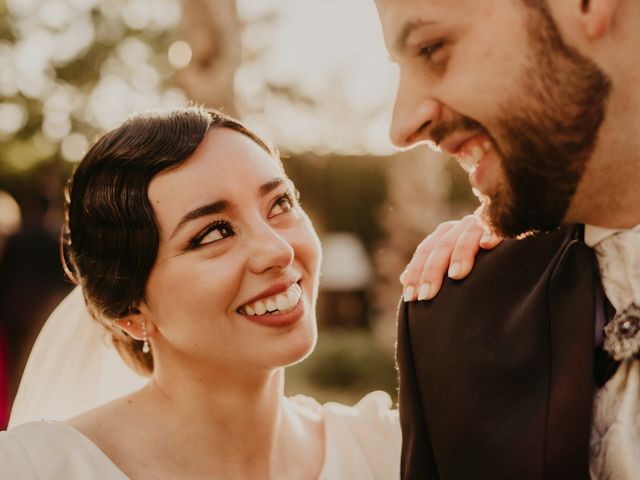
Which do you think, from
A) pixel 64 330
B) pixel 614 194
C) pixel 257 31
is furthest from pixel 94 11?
pixel 614 194

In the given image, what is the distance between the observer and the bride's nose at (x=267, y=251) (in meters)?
2.49

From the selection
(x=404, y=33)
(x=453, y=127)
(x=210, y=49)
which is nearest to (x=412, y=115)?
(x=453, y=127)

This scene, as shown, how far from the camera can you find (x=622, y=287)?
2.12m

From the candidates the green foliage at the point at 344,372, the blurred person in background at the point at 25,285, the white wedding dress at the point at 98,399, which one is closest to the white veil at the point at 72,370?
the white wedding dress at the point at 98,399

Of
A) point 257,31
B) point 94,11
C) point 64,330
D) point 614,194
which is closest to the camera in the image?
point 614,194

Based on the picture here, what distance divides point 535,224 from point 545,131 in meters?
0.25

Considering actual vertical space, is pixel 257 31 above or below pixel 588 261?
above

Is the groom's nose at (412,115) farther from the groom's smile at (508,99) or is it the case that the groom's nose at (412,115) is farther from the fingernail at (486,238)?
the fingernail at (486,238)

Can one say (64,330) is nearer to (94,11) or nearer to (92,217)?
(92,217)

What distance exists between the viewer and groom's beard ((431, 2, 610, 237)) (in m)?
2.11

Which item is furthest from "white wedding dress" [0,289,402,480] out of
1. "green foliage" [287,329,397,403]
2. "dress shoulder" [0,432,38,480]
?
"green foliage" [287,329,397,403]

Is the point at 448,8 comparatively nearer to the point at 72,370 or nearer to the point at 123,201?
the point at 123,201

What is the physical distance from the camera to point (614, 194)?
217cm

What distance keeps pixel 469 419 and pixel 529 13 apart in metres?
1.06
